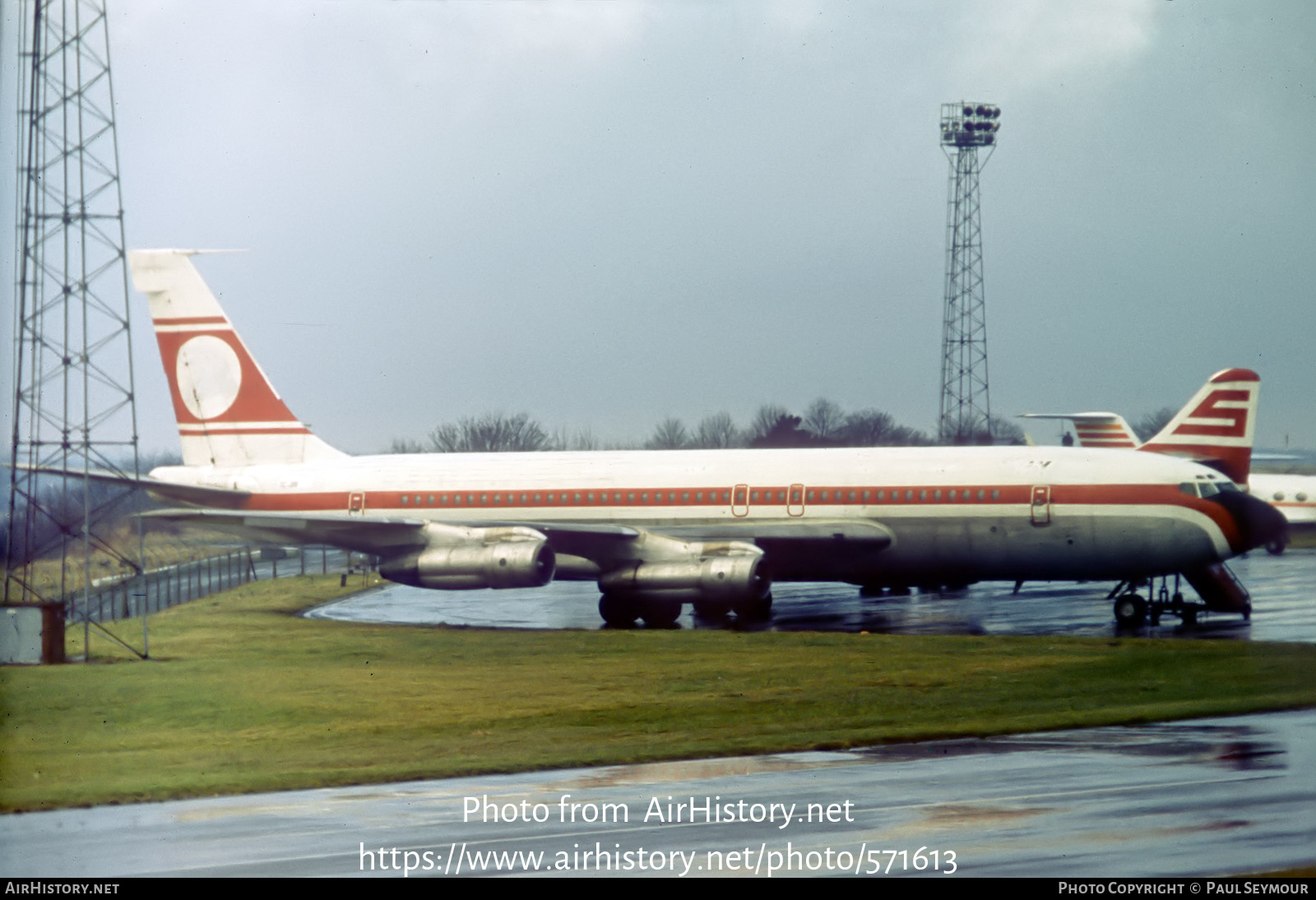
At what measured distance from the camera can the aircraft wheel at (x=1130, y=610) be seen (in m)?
33.9

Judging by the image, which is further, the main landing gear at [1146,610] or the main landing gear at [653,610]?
the main landing gear at [653,610]

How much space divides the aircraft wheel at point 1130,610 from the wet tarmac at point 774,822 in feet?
54.4

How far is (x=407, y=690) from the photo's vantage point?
25375 mm

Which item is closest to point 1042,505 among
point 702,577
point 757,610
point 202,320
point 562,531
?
point 757,610

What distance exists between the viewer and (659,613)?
37.8 m

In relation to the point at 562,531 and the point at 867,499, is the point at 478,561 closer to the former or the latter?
the point at 562,531

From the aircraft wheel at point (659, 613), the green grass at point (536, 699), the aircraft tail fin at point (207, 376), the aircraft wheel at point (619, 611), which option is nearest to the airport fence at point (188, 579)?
the aircraft tail fin at point (207, 376)

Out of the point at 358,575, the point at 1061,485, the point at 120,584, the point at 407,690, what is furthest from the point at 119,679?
the point at 358,575

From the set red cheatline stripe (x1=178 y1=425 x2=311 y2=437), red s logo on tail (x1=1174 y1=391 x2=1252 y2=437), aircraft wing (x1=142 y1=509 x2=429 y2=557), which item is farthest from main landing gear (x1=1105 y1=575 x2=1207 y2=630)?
red cheatline stripe (x1=178 y1=425 x2=311 y2=437)

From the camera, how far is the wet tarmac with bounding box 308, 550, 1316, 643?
3353 centimetres

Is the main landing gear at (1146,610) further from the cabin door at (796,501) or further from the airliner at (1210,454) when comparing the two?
the cabin door at (796,501)

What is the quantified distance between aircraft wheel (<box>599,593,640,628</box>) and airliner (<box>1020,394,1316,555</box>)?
1455 centimetres

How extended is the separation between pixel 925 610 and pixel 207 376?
2093 centimetres

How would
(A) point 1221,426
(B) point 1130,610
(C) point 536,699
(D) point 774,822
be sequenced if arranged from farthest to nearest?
(A) point 1221,426 < (B) point 1130,610 < (C) point 536,699 < (D) point 774,822
